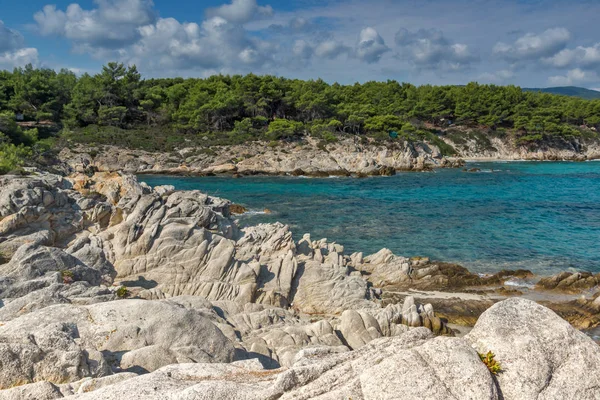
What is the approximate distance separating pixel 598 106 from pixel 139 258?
14726 centimetres

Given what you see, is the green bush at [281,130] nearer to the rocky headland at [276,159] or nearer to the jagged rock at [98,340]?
the rocky headland at [276,159]

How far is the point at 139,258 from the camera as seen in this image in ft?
66.8

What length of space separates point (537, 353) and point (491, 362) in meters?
0.69

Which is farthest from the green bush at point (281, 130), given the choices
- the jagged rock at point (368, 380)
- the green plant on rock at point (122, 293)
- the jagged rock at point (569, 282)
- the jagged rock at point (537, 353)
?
the jagged rock at point (368, 380)

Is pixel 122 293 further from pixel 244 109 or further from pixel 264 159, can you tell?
pixel 244 109

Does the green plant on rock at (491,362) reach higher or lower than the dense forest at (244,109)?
lower

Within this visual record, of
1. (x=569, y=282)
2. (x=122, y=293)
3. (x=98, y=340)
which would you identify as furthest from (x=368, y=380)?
(x=569, y=282)

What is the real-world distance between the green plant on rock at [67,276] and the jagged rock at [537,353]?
13308 millimetres

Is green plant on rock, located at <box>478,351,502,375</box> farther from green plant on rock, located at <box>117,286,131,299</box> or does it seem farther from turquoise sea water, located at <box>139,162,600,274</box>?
turquoise sea water, located at <box>139,162,600,274</box>

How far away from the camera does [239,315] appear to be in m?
15.5

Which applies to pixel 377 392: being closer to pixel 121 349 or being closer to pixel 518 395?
pixel 518 395

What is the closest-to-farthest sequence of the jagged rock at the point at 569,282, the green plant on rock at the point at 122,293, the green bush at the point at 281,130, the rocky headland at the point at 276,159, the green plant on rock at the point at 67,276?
the green plant on rock at the point at 67,276, the green plant on rock at the point at 122,293, the jagged rock at the point at 569,282, the rocky headland at the point at 276,159, the green bush at the point at 281,130

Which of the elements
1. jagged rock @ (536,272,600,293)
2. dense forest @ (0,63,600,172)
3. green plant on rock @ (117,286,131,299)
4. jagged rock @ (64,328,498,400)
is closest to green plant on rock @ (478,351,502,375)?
jagged rock @ (64,328,498,400)

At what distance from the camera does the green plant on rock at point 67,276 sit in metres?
14.5
